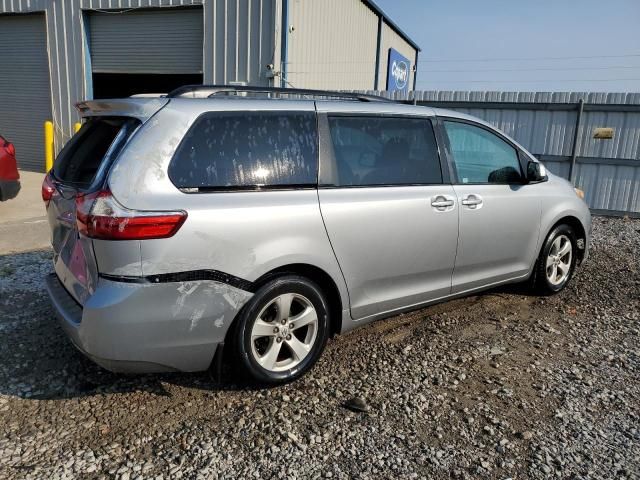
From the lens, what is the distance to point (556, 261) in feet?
16.7

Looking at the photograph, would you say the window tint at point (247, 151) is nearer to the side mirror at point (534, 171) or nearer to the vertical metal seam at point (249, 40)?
the side mirror at point (534, 171)

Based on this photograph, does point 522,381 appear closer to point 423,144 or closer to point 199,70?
point 423,144

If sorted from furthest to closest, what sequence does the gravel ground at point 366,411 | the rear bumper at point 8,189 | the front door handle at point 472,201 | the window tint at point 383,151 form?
1. the rear bumper at point 8,189
2. the front door handle at point 472,201
3. the window tint at point 383,151
4. the gravel ground at point 366,411

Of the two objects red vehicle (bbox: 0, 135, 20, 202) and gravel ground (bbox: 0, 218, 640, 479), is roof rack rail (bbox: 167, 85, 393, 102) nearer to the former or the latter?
gravel ground (bbox: 0, 218, 640, 479)

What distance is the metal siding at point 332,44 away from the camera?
11.8 meters

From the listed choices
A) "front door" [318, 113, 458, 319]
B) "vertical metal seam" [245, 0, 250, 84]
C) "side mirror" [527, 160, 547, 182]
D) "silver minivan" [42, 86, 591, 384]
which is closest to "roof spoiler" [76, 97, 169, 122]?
"silver minivan" [42, 86, 591, 384]

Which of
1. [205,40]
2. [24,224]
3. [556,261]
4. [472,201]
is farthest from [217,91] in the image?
[205,40]

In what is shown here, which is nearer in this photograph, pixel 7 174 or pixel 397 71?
pixel 7 174

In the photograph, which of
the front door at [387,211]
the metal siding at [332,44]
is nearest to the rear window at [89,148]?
the front door at [387,211]

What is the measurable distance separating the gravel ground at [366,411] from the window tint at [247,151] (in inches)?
51.2

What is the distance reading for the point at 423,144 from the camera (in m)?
4.00

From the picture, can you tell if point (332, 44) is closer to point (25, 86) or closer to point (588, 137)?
point (588, 137)

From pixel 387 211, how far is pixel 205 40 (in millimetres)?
9855

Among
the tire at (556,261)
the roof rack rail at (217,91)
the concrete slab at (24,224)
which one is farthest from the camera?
the concrete slab at (24,224)
